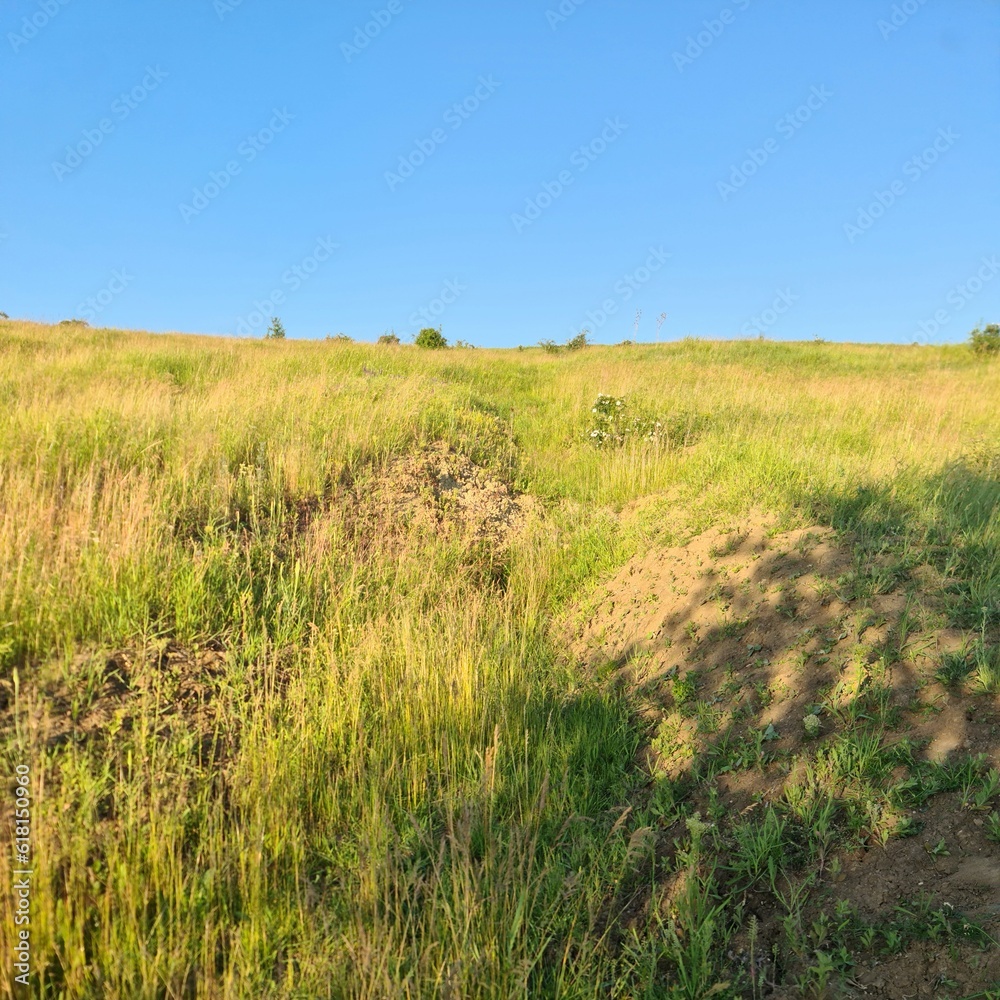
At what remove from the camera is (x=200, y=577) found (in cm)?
382

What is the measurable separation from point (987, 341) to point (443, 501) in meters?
25.6

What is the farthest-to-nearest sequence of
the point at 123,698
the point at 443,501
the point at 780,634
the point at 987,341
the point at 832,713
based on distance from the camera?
1. the point at 987,341
2. the point at 443,501
3. the point at 780,634
4. the point at 832,713
5. the point at 123,698

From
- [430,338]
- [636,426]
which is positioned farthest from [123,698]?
[430,338]

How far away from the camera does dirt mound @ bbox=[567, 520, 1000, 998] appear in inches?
89.4

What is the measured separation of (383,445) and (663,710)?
13.8 feet

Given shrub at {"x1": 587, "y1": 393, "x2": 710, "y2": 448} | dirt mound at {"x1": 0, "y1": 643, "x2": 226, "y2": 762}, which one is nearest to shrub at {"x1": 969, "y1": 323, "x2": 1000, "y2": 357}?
shrub at {"x1": 587, "y1": 393, "x2": 710, "y2": 448}

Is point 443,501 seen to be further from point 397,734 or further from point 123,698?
point 123,698

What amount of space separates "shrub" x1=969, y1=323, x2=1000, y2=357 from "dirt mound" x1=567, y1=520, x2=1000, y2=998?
24.5 metres

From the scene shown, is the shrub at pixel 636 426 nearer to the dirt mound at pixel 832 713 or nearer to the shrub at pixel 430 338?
the dirt mound at pixel 832 713

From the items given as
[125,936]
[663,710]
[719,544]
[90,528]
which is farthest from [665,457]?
[125,936]

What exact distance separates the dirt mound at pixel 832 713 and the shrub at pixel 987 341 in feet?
80.2

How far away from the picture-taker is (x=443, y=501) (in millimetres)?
6504

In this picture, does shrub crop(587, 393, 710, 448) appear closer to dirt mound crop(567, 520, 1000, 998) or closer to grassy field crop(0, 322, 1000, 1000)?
grassy field crop(0, 322, 1000, 1000)

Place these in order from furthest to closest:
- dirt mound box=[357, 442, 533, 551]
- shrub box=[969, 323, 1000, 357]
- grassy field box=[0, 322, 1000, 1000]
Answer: shrub box=[969, 323, 1000, 357] < dirt mound box=[357, 442, 533, 551] < grassy field box=[0, 322, 1000, 1000]
